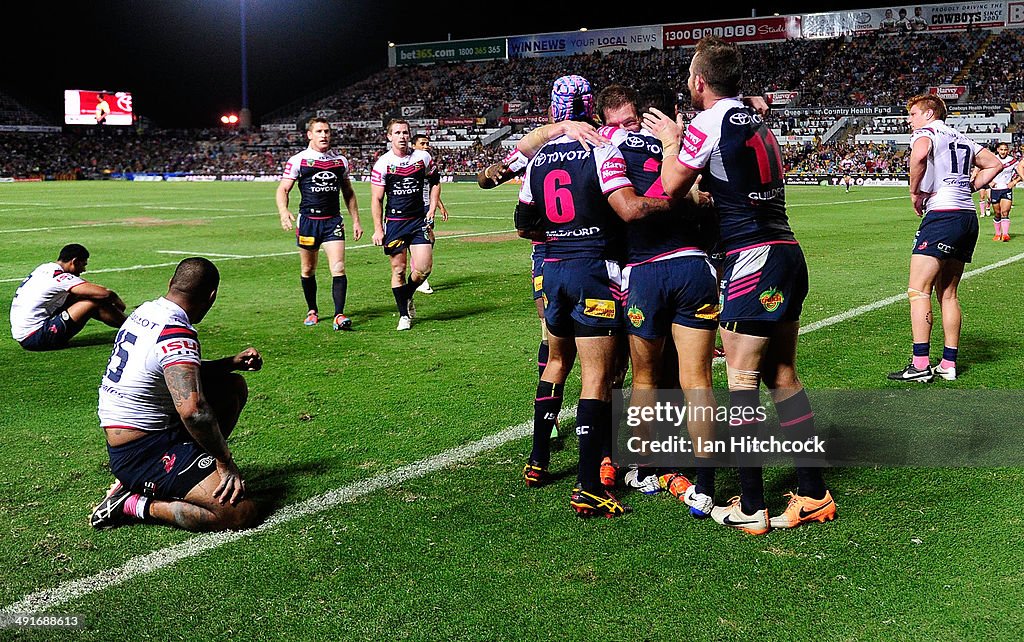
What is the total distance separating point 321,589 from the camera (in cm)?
390

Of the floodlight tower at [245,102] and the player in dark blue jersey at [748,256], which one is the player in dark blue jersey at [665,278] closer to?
the player in dark blue jersey at [748,256]

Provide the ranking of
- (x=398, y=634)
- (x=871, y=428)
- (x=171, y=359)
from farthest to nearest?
(x=871, y=428) → (x=171, y=359) → (x=398, y=634)

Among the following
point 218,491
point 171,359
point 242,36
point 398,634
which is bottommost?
point 398,634

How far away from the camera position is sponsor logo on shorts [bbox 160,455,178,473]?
463cm

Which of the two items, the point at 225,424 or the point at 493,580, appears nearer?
the point at 493,580

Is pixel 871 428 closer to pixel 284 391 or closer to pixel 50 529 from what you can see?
pixel 284 391

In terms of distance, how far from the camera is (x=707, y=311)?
15.0 feet

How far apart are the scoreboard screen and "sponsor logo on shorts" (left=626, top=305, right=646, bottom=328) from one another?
84.3 meters

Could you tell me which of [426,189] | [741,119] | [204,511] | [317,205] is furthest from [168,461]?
[426,189]

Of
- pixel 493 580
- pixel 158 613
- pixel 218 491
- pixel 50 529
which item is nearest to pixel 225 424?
pixel 218 491

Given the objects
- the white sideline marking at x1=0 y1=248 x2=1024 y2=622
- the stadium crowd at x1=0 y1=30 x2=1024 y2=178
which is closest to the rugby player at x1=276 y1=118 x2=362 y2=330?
the white sideline marking at x1=0 y1=248 x2=1024 y2=622

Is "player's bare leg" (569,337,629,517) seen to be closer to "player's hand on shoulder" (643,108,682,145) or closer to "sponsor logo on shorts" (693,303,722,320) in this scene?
"sponsor logo on shorts" (693,303,722,320)

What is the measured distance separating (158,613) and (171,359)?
124cm

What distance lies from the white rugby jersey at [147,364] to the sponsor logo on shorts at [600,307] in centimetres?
193
